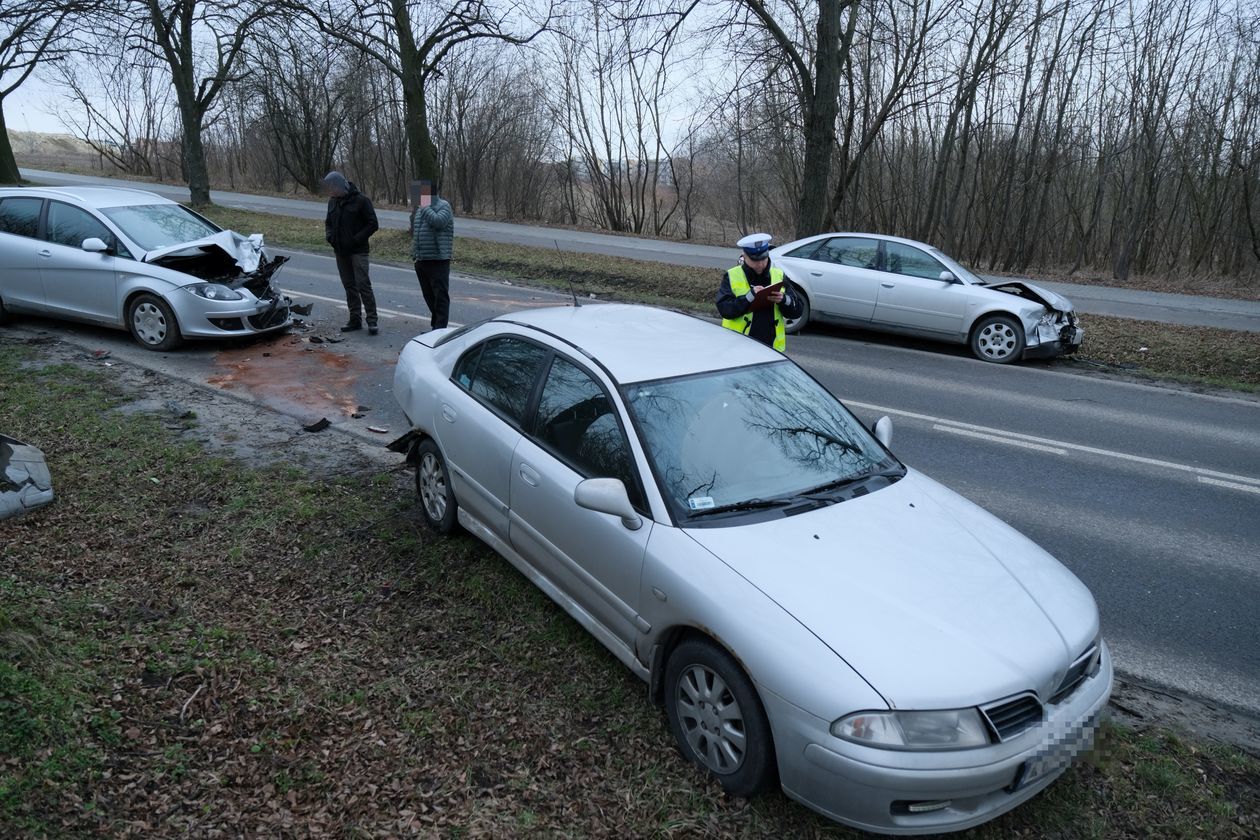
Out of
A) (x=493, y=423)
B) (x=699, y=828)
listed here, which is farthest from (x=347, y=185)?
(x=699, y=828)

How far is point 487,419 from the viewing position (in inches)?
186

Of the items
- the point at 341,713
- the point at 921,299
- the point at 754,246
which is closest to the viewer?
the point at 341,713

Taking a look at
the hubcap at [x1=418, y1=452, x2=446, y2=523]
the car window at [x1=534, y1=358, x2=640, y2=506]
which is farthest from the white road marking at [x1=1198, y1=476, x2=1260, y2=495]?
the hubcap at [x1=418, y1=452, x2=446, y2=523]

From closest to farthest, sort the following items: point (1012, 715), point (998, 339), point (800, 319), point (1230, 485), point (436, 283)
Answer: point (1012, 715)
point (1230, 485)
point (436, 283)
point (998, 339)
point (800, 319)

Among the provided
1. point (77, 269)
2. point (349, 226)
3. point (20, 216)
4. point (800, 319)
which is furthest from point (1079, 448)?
point (20, 216)

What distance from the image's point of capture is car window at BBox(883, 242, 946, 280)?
39.7 ft

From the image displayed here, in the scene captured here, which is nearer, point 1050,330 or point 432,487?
point 432,487

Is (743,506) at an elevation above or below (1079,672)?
above

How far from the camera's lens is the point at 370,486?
20.1 feet

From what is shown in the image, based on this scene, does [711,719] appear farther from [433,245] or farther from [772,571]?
[433,245]

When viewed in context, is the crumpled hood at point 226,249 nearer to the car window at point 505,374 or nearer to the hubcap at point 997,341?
the car window at point 505,374

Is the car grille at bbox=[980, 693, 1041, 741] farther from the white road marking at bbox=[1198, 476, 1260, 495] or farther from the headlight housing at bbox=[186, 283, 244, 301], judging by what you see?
the headlight housing at bbox=[186, 283, 244, 301]

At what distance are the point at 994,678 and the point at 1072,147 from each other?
93.5 feet

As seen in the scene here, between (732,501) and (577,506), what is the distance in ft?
2.35
